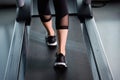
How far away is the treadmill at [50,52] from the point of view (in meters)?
1.71

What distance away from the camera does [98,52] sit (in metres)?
1.83

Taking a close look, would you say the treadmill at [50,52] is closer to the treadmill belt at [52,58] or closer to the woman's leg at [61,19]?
the treadmill belt at [52,58]

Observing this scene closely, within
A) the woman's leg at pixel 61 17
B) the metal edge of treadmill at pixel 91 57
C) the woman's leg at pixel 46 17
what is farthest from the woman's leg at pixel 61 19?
the metal edge of treadmill at pixel 91 57

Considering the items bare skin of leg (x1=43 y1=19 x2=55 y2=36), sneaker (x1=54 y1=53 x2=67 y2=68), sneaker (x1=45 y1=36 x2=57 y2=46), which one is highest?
bare skin of leg (x1=43 y1=19 x2=55 y2=36)

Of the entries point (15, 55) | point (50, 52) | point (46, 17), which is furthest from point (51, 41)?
point (15, 55)

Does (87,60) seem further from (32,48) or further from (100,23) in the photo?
(100,23)

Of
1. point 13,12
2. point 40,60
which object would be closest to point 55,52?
point 40,60

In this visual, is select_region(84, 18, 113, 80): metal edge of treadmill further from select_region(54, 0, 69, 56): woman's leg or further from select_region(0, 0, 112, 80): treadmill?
select_region(54, 0, 69, 56): woman's leg

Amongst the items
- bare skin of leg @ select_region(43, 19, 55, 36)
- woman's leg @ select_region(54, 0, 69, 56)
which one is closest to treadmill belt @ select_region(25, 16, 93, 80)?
bare skin of leg @ select_region(43, 19, 55, 36)

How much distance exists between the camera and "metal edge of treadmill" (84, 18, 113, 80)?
1659mm

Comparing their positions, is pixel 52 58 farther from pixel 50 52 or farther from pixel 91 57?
pixel 91 57

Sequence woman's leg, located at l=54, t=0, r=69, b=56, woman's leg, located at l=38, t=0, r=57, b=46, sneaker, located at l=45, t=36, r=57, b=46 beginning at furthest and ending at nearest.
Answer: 1. sneaker, located at l=45, t=36, r=57, b=46
2. woman's leg, located at l=38, t=0, r=57, b=46
3. woman's leg, located at l=54, t=0, r=69, b=56

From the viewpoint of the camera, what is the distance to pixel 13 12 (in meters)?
2.70

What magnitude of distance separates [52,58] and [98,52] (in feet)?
1.09
